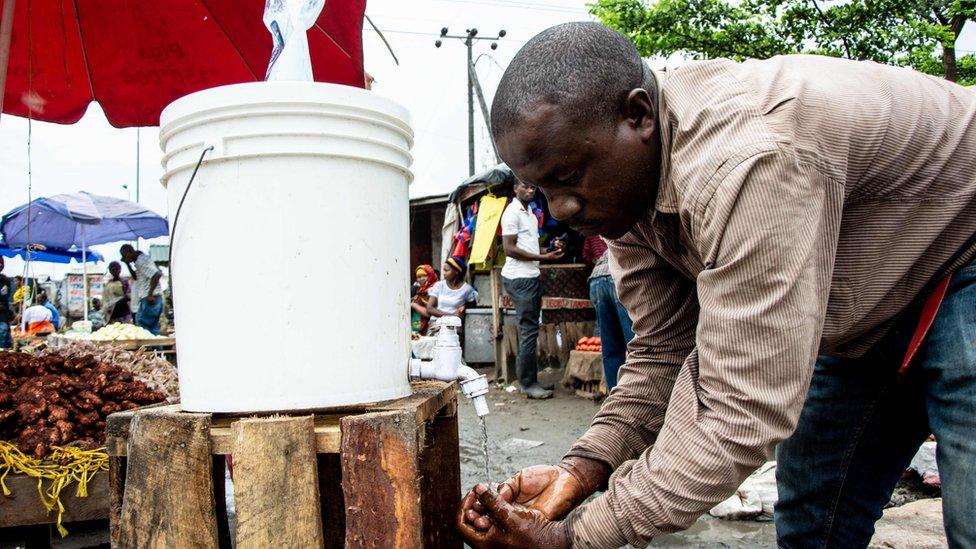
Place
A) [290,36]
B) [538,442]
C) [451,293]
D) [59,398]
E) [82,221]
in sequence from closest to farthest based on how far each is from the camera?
[290,36], [59,398], [538,442], [451,293], [82,221]

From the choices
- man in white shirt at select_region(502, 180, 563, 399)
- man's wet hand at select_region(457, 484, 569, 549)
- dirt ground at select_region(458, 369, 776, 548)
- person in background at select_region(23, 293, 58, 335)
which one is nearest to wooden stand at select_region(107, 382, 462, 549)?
man's wet hand at select_region(457, 484, 569, 549)

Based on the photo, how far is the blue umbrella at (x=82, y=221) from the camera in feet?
35.5

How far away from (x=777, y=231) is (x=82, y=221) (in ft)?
38.9

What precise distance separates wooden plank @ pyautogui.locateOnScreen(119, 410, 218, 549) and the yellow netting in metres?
0.88

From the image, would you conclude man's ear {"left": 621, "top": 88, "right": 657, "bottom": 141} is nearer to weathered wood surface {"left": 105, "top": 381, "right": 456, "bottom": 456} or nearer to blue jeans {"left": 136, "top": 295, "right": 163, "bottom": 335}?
weathered wood surface {"left": 105, "top": 381, "right": 456, "bottom": 456}

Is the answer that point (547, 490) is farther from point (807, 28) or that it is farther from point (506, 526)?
point (807, 28)

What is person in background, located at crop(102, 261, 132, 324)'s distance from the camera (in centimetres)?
1172

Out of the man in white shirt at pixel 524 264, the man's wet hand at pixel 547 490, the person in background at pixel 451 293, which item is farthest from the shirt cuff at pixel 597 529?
the person in background at pixel 451 293

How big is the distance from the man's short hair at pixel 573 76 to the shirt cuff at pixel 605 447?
2.85 ft

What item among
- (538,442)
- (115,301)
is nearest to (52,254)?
(115,301)

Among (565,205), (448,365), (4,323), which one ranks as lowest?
(448,365)

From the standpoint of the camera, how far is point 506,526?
147 cm

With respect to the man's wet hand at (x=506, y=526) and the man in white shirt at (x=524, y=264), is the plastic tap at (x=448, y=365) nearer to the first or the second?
the man's wet hand at (x=506, y=526)

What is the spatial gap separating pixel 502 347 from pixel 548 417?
203cm
